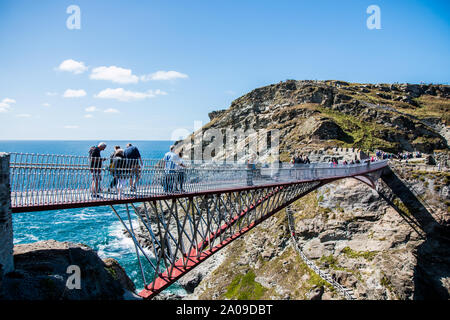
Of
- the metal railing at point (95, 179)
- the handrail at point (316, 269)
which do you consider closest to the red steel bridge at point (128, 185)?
the metal railing at point (95, 179)

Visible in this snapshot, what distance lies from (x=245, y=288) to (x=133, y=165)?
20.3 m

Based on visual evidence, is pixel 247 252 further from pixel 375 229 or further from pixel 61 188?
pixel 61 188

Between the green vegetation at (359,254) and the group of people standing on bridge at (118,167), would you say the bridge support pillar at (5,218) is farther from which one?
the green vegetation at (359,254)

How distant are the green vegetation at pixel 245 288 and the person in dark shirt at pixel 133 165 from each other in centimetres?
1896

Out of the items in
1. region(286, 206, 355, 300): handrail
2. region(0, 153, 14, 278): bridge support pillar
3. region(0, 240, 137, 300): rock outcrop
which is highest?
region(0, 153, 14, 278): bridge support pillar

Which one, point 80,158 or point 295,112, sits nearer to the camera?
point 80,158

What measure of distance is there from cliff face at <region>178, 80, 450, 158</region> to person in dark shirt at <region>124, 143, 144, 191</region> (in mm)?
40614

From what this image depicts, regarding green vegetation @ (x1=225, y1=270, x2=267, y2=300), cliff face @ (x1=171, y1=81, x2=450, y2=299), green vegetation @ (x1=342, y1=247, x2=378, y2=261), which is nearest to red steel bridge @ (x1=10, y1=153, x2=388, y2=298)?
green vegetation @ (x1=225, y1=270, x2=267, y2=300)

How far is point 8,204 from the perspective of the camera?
6.34 meters

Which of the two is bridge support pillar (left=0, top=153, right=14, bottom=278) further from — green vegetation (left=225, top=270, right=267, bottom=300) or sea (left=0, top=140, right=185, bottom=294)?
sea (left=0, top=140, right=185, bottom=294)

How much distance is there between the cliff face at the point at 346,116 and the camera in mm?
49031

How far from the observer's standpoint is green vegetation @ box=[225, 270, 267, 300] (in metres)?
23.9
